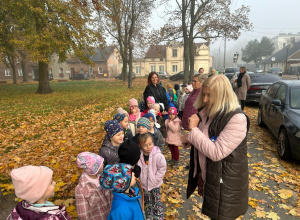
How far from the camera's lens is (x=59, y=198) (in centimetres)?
368

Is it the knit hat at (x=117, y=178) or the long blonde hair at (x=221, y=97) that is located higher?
the long blonde hair at (x=221, y=97)

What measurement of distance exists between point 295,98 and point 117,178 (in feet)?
18.5

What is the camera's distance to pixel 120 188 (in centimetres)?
188

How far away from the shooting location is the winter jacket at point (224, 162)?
6.14ft

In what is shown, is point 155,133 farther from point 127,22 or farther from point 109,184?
point 127,22

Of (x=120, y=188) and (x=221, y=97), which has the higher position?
(x=221, y=97)

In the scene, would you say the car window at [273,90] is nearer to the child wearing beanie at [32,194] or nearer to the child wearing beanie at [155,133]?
the child wearing beanie at [155,133]

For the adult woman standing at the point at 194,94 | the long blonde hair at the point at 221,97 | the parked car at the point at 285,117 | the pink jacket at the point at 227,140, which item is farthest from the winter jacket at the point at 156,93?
the pink jacket at the point at 227,140

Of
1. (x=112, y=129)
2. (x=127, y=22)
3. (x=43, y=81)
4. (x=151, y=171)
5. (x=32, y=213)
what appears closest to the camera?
(x=32, y=213)

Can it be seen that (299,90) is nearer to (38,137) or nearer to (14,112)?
(38,137)

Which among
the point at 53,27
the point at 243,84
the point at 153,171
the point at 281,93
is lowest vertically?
the point at 153,171

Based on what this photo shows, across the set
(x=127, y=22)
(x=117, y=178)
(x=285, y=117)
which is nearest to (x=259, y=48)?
(x=127, y=22)

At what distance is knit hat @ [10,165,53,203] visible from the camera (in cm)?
166

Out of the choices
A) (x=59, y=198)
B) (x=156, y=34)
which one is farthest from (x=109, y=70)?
(x=59, y=198)
